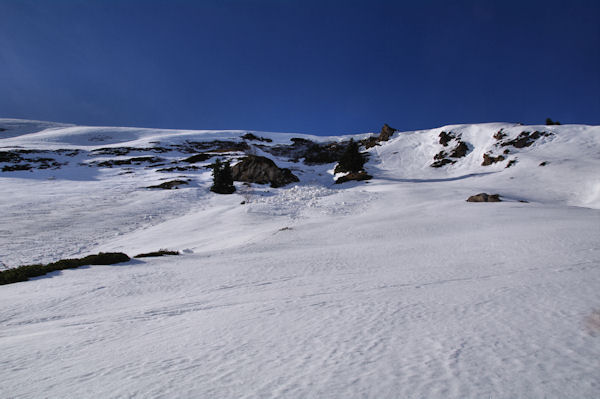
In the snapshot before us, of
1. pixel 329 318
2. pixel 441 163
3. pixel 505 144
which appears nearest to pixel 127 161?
pixel 441 163

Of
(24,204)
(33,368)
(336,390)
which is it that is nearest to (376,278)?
(336,390)

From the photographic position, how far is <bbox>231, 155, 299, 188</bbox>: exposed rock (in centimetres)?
4009

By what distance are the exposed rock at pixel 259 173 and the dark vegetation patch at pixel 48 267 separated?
1240 inches

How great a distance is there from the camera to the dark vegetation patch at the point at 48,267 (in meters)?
6.59

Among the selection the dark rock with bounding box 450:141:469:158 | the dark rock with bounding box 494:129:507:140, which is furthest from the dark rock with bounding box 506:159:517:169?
the dark rock with bounding box 494:129:507:140

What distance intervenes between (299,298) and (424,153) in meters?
61.0

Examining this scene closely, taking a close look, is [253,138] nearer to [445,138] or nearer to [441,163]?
[445,138]

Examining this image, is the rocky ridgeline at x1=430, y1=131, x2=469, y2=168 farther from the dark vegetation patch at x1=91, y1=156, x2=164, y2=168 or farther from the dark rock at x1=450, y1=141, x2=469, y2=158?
the dark vegetation patch at x1=91, y1=156, x2=164, y2=168

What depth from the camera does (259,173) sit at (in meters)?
40.6

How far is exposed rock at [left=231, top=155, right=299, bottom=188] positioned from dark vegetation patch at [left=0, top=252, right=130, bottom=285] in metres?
31.5

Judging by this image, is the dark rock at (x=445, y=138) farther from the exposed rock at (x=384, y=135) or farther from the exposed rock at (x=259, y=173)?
the exposed rock at (x=259, y=173)

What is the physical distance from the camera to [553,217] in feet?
41.0

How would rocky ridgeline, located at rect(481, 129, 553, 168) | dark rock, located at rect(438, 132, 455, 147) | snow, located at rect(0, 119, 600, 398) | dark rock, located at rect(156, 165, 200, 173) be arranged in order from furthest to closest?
dark rock, located at rect(438, 132, 455, 147)
dark rock, located at rect(156, 165, 200, 173)
rocky ridgeline, located at rect(481, 129, 553, 168)
snow, located at rect(0, 119, 600, 398)

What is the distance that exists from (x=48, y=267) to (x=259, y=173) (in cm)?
3370
